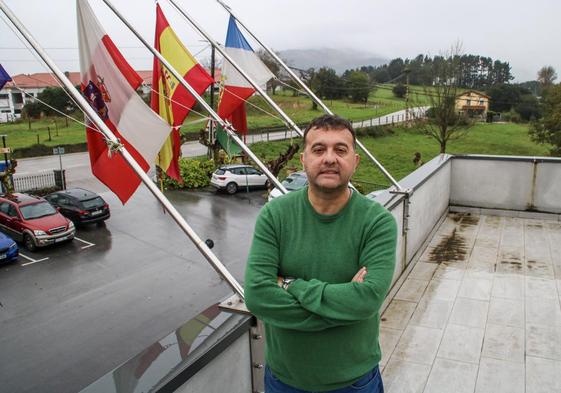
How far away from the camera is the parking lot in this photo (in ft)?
27.7

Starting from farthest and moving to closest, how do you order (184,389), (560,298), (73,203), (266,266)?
(73,203) < (560,298) < (184,389) < (266,266)

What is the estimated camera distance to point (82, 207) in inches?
684

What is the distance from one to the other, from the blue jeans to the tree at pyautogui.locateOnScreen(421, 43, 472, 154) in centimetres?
2531

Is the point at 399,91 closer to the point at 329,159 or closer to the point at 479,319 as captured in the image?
the point at 479,319

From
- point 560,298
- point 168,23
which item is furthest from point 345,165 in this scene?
point 168,23

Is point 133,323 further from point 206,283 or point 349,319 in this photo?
point 349,319

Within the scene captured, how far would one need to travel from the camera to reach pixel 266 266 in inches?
75.4

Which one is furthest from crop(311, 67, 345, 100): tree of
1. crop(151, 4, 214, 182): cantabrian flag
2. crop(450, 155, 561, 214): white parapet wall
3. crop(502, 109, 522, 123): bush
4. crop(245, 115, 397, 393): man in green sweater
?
crop(245, 115, 397, 393): man in green sweater

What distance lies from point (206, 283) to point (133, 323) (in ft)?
8.48

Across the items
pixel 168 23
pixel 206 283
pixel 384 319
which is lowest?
pixel 206 283

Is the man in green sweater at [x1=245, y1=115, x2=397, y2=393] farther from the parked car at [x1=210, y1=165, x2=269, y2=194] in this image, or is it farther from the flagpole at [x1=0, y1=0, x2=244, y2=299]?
the parked car at [x1=210, y1=165, x2=269, y2=194]

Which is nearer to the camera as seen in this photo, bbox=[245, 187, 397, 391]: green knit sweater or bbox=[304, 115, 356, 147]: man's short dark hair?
bbox=[245, 187, 397, 391]: green knit sweater

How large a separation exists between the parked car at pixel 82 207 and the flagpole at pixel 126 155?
1458cm

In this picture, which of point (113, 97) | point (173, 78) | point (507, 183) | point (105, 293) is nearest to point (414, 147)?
point (507, 183)
